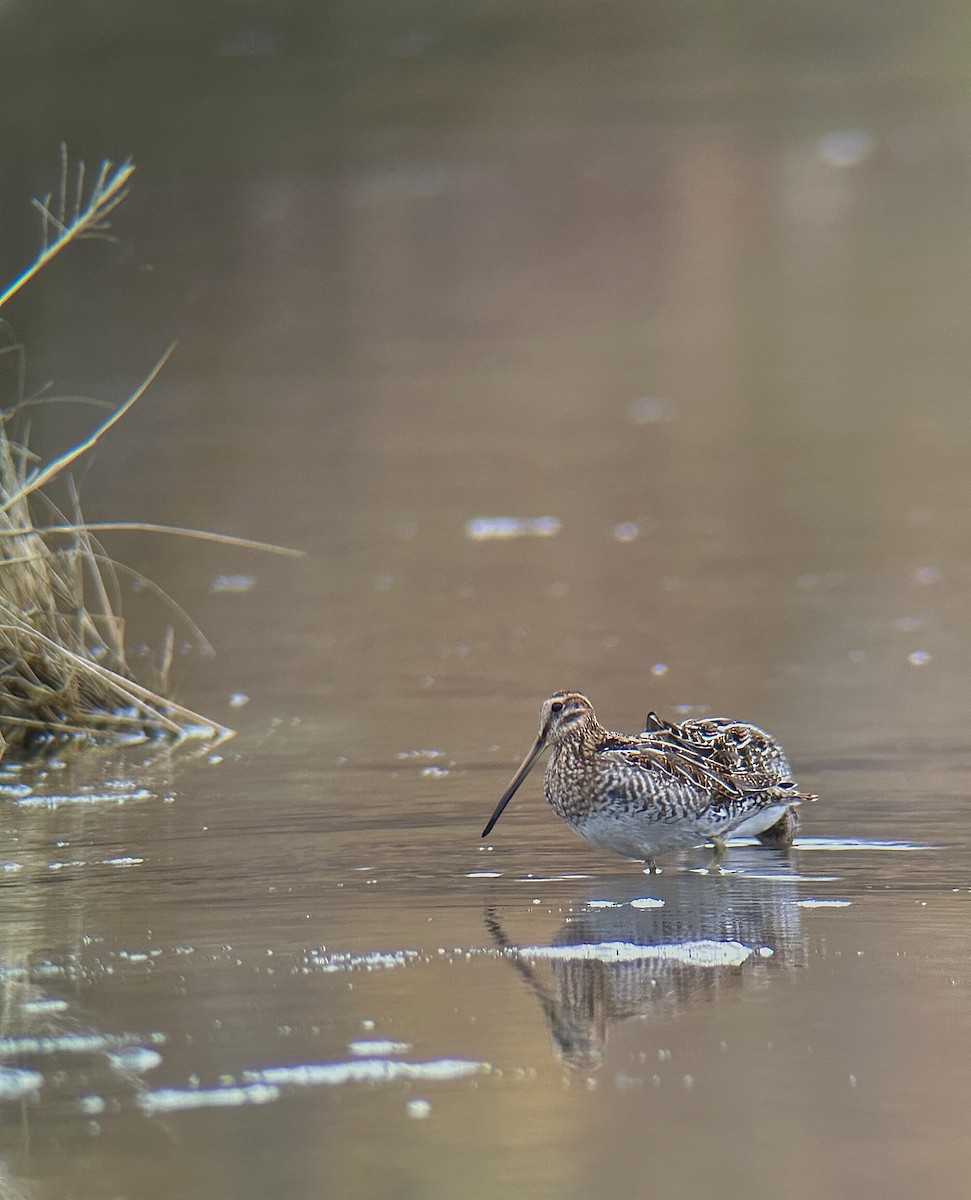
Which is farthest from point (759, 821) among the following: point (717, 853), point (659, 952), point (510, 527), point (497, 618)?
point (510, 527)

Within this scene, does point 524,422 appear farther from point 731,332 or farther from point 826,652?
point 826,652

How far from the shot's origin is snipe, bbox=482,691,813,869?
636 cm

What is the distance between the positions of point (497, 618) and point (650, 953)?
4912 mm

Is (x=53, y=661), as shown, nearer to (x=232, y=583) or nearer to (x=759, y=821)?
(x=759, y=821)

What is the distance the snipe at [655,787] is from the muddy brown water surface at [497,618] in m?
0.14

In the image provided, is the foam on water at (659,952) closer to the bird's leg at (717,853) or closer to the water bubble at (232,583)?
the bird's leg at (717,853)

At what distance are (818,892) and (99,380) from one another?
12146mm

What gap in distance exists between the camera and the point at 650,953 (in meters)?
5.51

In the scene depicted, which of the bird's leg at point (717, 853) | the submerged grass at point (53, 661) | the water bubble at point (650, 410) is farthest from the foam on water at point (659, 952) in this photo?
the water bubble at point (650, 410)

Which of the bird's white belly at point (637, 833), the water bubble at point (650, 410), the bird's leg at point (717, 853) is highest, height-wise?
the water bubble at point (650, 410)

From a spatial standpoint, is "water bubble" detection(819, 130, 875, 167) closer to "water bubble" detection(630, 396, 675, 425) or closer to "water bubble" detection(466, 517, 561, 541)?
"water bubble" detection(630, 396, 675, 425)

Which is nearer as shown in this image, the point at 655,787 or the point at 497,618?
the point at 655,787

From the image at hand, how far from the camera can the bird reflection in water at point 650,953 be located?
16.6 ft

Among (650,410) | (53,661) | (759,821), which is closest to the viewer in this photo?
(759,821)
